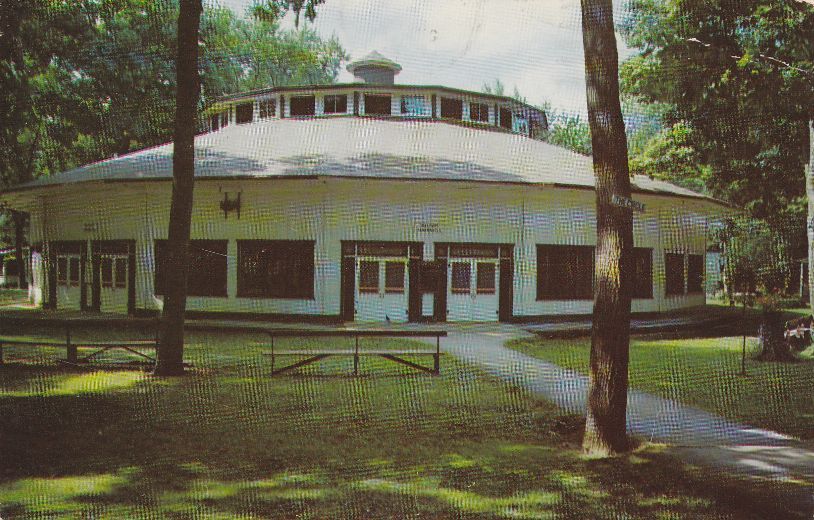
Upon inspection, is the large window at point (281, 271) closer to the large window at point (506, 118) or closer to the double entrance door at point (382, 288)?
the double entrance door at point (382, 288)

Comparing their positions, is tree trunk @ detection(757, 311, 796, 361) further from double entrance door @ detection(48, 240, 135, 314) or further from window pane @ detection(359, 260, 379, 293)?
double entrance door @ detection(48, 240, 135, 314)

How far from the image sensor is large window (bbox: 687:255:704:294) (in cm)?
916

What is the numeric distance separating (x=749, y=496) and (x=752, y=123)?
4.91 metres

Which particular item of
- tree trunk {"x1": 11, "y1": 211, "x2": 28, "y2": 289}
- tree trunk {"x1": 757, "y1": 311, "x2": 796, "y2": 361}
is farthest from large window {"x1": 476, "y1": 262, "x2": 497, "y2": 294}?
tree trunk {"x1": 11, "y1": 211, "x2": 28, "y2": 289}

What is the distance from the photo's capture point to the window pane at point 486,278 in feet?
48.8

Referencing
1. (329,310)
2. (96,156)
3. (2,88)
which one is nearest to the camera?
(2,88)

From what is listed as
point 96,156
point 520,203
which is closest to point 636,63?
point 520,203

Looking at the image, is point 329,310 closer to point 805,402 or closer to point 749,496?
point 805,402

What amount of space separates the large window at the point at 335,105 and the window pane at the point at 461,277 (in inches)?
294

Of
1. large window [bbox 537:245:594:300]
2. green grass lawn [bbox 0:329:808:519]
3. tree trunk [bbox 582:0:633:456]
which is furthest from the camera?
large window [bbox 537:245:594:300]

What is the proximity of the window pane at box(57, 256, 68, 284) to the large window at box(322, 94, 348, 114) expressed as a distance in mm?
10394

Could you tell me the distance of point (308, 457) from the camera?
17.5 ft

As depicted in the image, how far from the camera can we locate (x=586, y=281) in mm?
9445

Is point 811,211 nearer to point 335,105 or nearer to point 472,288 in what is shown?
point 472,288
